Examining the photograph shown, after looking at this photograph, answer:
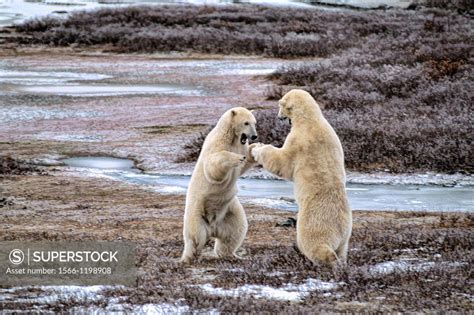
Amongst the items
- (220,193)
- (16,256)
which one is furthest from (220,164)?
(16,256)

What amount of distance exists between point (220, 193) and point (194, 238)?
1.71 ft

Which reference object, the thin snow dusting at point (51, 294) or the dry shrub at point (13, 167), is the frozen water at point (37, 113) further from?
the thin snow dusting at point (51, 294)

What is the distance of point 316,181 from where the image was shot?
→ 8.27 m

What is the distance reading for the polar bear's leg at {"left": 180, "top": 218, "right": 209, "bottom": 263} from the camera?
364 inches

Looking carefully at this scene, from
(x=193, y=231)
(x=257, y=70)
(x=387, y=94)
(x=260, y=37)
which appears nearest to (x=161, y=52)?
(x=260, y=37)

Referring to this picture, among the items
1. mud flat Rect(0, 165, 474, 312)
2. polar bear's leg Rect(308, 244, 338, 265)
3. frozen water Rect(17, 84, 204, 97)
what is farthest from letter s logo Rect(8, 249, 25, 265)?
frozen water Rect(17, 84, 204, 97)

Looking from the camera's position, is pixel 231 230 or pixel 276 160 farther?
pixel 231 230

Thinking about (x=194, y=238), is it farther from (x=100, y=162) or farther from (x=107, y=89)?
(x=107, y=89)

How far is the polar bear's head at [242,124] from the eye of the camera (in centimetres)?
905

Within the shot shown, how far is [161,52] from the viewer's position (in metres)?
42.4

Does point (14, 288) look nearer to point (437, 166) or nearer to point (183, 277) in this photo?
point (183, 277)

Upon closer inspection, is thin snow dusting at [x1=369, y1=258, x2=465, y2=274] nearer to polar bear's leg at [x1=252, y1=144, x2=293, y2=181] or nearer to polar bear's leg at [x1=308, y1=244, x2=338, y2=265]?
polar bear's leg at [x1=308, y1=244, x2=338, y2=265]

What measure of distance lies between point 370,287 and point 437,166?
10.3m

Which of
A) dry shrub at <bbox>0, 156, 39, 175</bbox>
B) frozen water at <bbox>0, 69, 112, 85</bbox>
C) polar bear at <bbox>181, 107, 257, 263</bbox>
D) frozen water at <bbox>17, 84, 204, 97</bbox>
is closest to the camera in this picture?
polar bear at <bbox>181, 107, 257, 263</bbox>
